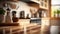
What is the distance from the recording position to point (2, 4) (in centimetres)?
151

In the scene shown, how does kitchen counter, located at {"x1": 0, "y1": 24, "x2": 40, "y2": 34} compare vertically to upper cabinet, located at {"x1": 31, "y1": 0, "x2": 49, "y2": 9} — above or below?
below

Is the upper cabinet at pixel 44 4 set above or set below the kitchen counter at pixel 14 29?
above

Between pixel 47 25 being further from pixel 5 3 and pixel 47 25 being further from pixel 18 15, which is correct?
pixel 5 3

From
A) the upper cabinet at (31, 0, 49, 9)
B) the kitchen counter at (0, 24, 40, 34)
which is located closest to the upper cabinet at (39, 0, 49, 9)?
the upper cabinet at (31, 0, 49, 9)

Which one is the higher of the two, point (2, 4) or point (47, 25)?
point (2, 4)

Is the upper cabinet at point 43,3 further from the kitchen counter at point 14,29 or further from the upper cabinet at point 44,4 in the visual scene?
the kitchen counter at point 14,29

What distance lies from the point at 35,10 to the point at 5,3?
368 mm

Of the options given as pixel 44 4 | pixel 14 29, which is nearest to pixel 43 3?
pixel 44 4

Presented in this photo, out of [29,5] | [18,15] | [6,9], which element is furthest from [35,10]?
[6,9]

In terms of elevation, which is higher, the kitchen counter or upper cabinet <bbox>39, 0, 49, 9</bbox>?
upper cabinet <bbox>39, 0, 49, 9</bbox>

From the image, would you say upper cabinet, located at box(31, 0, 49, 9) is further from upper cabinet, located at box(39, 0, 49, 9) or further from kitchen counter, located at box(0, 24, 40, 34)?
kitchen counter, located at box(0, 24, 40, 34)

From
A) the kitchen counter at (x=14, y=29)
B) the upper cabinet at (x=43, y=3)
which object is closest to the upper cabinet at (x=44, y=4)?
the upper cabinet at (x=43, y=3)

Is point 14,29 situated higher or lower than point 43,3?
lower

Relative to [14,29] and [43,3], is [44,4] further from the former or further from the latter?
[14,29]
